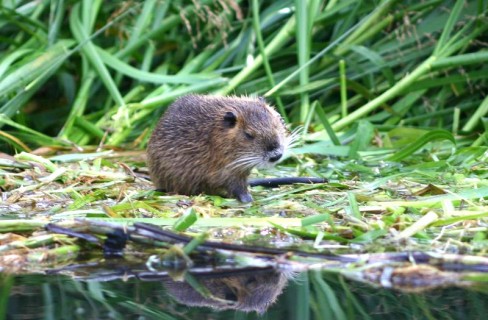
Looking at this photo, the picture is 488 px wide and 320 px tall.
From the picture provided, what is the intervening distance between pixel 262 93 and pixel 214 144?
5.47 ft

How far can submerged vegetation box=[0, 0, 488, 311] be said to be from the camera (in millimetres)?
4812

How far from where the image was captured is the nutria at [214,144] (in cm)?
501

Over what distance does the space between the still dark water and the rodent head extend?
1.63 metres

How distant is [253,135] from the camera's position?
5.03 meters

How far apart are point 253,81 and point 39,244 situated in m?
3.18

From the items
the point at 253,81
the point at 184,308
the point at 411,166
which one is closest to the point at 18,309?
the point at 184,308

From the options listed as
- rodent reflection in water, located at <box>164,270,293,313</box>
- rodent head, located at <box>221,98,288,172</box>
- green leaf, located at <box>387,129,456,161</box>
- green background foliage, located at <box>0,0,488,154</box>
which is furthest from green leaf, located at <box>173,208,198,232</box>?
green background foliage, located at <box>0,0,488,154</box>

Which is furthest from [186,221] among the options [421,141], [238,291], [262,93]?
[262,93]

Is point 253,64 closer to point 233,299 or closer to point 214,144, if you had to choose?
point 214,144

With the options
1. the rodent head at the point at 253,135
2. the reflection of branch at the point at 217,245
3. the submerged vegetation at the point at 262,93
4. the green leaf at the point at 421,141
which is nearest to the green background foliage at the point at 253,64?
the submerged vegetation at the point at 262,93

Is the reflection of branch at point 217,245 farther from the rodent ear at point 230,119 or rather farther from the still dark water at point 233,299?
the rodent ear at point 230,119

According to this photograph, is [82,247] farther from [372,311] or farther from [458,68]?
[458,68]

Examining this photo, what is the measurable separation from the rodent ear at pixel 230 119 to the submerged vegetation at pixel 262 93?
36 cm

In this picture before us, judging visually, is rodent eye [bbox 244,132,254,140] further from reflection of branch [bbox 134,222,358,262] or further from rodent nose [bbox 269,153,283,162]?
reflection of branch [bbox 134,222,358,262]
